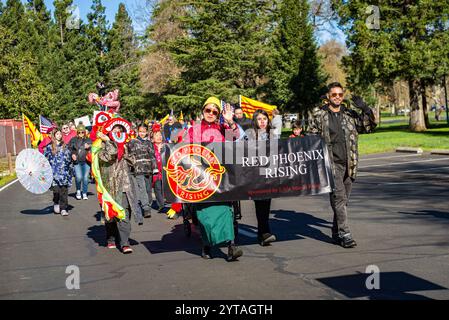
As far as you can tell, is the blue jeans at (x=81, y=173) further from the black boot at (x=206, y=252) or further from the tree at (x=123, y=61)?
the tree at (x=123, y=61)

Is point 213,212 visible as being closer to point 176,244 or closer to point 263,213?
point 263,213

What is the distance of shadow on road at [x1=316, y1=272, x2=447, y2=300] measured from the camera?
558 centimetres

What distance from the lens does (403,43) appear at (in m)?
43.4

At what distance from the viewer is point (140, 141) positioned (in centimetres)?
1267

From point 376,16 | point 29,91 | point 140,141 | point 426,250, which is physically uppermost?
point 376,16

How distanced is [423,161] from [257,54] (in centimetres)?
2911

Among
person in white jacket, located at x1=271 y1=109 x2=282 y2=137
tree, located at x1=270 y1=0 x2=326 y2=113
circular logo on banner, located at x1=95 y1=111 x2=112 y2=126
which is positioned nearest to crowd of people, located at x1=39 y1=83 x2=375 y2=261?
person in white jacket, located at x1=271 y1=109 x2=282 y2=137

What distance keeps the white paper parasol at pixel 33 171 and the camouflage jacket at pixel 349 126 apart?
248 inches

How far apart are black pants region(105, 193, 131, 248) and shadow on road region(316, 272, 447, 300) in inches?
120

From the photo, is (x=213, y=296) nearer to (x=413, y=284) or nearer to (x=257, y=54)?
(x=413, y=284)

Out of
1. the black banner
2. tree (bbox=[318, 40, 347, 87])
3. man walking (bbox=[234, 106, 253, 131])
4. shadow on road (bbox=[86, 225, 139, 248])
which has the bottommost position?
shadow on road (bbox=[86, 225, 139, 248])

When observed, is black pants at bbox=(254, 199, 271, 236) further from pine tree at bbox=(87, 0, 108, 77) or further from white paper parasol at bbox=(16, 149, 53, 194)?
pine tree at bbox=(87, 0, 108, 77)

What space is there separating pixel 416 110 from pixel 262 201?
38.9 metres

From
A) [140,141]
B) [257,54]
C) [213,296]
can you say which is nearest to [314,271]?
Answer: [213,296]
